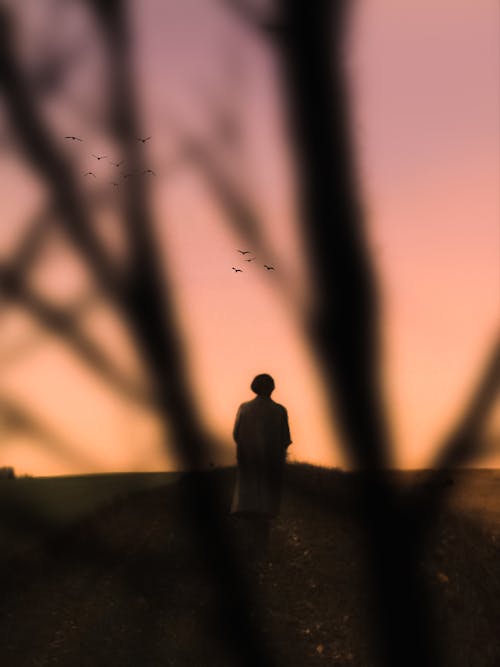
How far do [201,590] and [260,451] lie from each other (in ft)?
6.96

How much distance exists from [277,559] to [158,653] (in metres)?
2.28

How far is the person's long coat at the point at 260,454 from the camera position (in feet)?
31.0

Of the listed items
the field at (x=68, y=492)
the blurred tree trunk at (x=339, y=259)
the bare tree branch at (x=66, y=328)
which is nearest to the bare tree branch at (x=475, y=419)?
the blurred tree trunk at (x=339, y=259)

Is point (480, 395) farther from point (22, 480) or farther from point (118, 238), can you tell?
point (22, 480)

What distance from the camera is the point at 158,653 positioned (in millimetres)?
9039

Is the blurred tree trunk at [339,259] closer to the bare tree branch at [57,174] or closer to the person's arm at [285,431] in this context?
the bare tree branch at [57,174]

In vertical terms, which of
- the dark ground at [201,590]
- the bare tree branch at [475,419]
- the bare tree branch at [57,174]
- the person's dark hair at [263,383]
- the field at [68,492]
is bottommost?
the field at [68,492]

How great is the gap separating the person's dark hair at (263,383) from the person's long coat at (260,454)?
27cm

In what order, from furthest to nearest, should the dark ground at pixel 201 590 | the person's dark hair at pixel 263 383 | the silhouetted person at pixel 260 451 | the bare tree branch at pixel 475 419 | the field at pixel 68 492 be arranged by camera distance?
the field at pixel 68 492, the silhouetted person at pixel 260 451, the person's dark hair at pixel 263 383, the dark ground at pixel 201 590, the bare tree branch at pixel 475 419

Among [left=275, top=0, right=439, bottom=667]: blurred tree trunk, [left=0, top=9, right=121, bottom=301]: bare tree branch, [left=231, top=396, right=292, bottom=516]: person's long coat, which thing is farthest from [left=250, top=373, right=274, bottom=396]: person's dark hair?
[left=0, top=9, right=121, bottom=301]: bare tree branch

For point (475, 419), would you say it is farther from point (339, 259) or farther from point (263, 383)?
point (263, 383)

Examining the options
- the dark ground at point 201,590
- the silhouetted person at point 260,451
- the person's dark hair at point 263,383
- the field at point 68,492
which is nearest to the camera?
the dark ground at point 201,590

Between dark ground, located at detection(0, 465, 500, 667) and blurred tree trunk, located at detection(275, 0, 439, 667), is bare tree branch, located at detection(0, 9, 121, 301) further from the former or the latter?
dark ground, located at detection(0, 465, 500, 667)

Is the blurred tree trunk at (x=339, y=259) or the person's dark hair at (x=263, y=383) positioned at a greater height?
the blurred tree trunk at (x=339, y=259)
